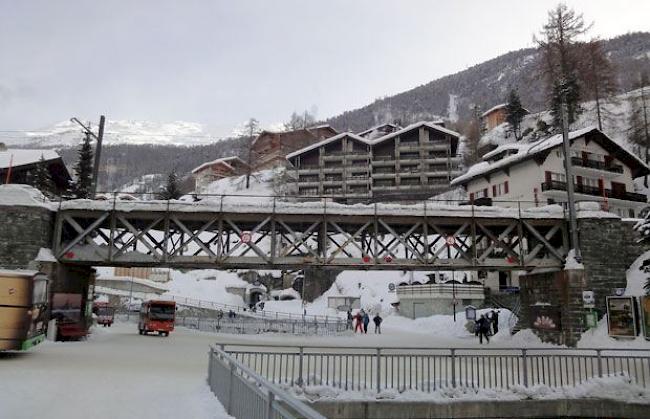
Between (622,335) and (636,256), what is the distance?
5826 mm

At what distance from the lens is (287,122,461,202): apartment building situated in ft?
279

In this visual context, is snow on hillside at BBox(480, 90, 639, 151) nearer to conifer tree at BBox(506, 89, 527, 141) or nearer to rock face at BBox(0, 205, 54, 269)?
conifer tree at BBox(506, 89, 527, 141)

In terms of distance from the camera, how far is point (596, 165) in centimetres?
5506

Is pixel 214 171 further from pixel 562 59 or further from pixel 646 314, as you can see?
pixel 646 314

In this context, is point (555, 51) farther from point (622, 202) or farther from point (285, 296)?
point (285, 296)

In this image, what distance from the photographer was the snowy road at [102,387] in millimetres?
9125

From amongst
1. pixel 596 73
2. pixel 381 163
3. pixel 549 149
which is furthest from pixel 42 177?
pixel 596 73

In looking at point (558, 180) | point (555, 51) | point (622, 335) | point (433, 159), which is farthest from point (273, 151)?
point (622, 335)

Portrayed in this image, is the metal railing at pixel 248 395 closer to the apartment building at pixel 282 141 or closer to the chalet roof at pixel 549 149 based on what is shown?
the chalet roof at pixel 549 149

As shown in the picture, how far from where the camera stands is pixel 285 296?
72.1m

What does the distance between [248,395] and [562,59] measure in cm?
6895

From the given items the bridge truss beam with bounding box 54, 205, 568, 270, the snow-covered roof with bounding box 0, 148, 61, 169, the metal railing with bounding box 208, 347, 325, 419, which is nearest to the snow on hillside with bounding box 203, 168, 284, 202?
the snow-covered roof with bounding box 0, 148, 61, 169

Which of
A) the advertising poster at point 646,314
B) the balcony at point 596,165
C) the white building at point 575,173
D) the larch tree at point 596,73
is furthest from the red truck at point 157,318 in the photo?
the larch tree at point 596,73

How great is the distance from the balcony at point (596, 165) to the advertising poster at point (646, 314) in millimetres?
33817
